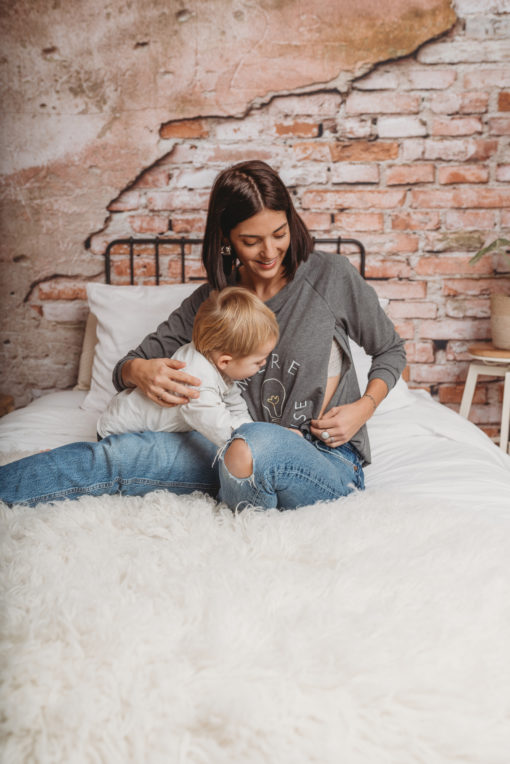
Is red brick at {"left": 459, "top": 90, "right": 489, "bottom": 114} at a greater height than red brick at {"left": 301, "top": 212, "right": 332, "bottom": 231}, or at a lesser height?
greater

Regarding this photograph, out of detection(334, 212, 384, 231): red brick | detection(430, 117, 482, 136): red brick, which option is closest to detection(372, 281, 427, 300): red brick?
detection(334, 212, 384, 231): red brick

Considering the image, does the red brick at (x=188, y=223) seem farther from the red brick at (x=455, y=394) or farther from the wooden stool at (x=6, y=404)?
the red brick at (x=455, y=394)

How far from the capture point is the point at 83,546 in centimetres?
88

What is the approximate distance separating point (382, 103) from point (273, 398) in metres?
1.45

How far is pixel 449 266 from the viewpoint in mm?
2242

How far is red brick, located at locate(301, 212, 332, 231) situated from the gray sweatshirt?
34.8 inches

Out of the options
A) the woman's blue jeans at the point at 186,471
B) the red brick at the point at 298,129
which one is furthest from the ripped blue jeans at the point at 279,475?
the red brick at the point at 298,129

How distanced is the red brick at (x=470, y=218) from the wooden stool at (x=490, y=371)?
0.47m

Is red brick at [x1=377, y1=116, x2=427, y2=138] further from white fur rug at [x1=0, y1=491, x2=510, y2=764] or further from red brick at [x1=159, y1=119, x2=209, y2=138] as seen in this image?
white fur rug at [x1=0, y1=491, x2=510, y2=764]

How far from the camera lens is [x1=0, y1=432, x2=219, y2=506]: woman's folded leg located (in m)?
1.10

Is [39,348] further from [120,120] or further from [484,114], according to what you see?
[484,114]

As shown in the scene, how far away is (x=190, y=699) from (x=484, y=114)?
2.27m

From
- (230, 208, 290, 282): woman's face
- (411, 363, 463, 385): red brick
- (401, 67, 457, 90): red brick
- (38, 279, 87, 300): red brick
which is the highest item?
(401, 67, 457, 90): red brick

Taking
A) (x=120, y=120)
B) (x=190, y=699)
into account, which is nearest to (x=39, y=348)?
(x=120, y=120)
